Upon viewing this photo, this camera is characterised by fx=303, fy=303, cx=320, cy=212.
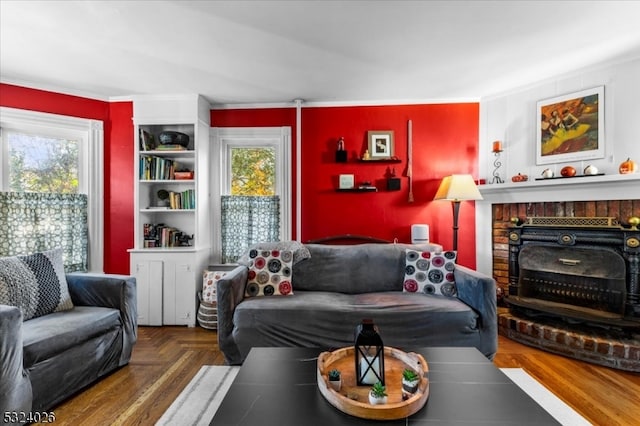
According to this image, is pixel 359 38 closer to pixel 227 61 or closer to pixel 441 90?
pixel 227 61

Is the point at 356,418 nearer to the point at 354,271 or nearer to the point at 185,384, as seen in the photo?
the point at 185,384

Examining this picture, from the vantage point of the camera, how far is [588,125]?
2750 mm

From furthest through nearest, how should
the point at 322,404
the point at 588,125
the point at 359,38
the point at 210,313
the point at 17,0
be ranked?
1. the point at 210,313
2. the point at 588,125
3. the point at 359,38
4. the point at 17,0
5. the point at 322,404

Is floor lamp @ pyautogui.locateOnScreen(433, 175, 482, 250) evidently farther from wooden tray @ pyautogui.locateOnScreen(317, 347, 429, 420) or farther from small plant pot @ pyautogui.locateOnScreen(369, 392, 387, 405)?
small plant pot @ pyautogui.locateOnScreen(369, 392, 387, 405)

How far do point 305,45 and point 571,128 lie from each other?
257 cm

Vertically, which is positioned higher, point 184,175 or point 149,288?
point 184,175

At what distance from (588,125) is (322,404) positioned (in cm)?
328

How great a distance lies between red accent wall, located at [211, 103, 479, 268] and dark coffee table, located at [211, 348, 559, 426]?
211 centimetres

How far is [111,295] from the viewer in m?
2.29

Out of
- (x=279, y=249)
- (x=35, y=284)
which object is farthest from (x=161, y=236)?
(x=279, y=249)

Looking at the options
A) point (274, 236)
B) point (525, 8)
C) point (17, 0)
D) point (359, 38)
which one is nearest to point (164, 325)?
point (274, 236)

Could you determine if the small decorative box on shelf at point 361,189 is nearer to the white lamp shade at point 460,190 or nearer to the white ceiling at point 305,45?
the white lamp shade at point 460,190

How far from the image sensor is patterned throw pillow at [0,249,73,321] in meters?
1.91

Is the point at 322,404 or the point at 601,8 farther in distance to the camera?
the point at 601,8
